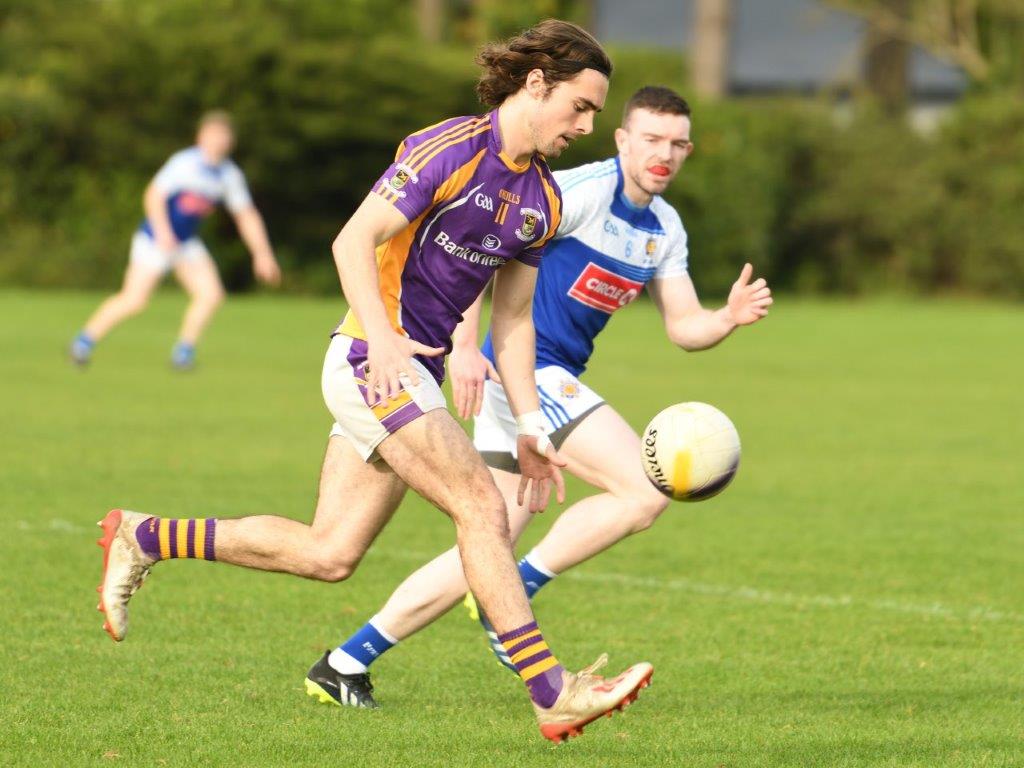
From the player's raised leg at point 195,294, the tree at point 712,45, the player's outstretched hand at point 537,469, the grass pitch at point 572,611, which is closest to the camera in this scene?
the grass pitch at point 572,611

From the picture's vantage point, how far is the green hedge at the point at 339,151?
32.8 m

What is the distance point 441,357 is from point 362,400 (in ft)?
1.08

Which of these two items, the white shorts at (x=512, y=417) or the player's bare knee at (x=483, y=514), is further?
the white shorts at (x=512, y=417)

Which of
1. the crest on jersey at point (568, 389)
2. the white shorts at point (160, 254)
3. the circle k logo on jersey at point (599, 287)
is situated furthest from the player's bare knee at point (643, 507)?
the white shorts at point (160, 254)

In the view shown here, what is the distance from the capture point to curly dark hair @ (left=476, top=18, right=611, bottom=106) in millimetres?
5492

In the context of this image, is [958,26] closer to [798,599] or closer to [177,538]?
[798,599]

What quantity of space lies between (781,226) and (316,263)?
10.9 metres

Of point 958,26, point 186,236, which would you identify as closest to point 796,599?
point 186,236

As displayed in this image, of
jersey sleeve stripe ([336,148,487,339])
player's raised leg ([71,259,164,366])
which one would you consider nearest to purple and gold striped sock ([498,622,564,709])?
jersey sleeve stripe ([336,148,487,339])

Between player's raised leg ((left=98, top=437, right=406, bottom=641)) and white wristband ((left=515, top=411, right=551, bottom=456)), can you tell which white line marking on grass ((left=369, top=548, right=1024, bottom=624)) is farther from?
player's raised leg ((left=98, top=437, right=406, bottom=641))

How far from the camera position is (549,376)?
716cm

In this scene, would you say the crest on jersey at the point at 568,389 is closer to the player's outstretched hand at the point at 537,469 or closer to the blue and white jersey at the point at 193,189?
the player's outstretched hand at the point at 537,469

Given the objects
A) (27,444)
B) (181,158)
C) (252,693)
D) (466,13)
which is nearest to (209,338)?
(181,158)

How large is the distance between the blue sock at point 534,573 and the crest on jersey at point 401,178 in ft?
6.83
